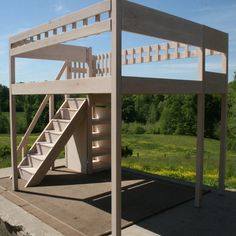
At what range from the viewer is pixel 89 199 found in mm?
5680


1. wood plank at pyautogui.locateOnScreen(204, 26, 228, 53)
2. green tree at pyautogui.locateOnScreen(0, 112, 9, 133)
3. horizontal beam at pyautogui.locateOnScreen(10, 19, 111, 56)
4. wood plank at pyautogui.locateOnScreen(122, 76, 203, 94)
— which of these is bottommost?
green tree at pyautogui.locateOnScreen(0, 112, 9, 133)

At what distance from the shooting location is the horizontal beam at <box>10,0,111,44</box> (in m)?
3.79

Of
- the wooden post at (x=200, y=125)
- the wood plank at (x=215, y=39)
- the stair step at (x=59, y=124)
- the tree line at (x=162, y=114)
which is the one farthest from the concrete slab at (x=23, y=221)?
the tree line at (x=162, y=114)

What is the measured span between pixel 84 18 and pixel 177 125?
91.8 feet

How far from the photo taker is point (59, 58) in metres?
7.34

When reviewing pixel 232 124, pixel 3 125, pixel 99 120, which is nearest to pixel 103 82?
pixel 99 120

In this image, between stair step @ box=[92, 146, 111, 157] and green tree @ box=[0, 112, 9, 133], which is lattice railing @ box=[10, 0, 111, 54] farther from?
green tree @ box=[0, 112, 9, 133]

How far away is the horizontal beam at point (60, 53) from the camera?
680cm

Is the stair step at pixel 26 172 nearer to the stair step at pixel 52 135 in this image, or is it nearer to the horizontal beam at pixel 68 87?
the stair step at pixel 52 135

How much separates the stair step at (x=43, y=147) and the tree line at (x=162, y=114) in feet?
66.2

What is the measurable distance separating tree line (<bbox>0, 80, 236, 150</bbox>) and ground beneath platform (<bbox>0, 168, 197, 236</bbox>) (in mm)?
19936

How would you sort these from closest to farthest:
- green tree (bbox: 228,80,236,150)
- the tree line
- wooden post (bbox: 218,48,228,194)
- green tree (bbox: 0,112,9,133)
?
1. wooden post (bbox: 218,48,228,194)
2. green tree (bbox: 228,80,236,150)
3. green tree (bbox: 0,112,9,133)
4. the tree line

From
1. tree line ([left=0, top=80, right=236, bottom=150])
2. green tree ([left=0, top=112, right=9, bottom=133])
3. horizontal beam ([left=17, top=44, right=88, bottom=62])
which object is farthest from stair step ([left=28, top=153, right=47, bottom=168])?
green tree ([left=0, top=112, right=9, bottom=133])

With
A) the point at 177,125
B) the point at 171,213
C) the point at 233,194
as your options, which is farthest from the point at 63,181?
the point at 177,125
